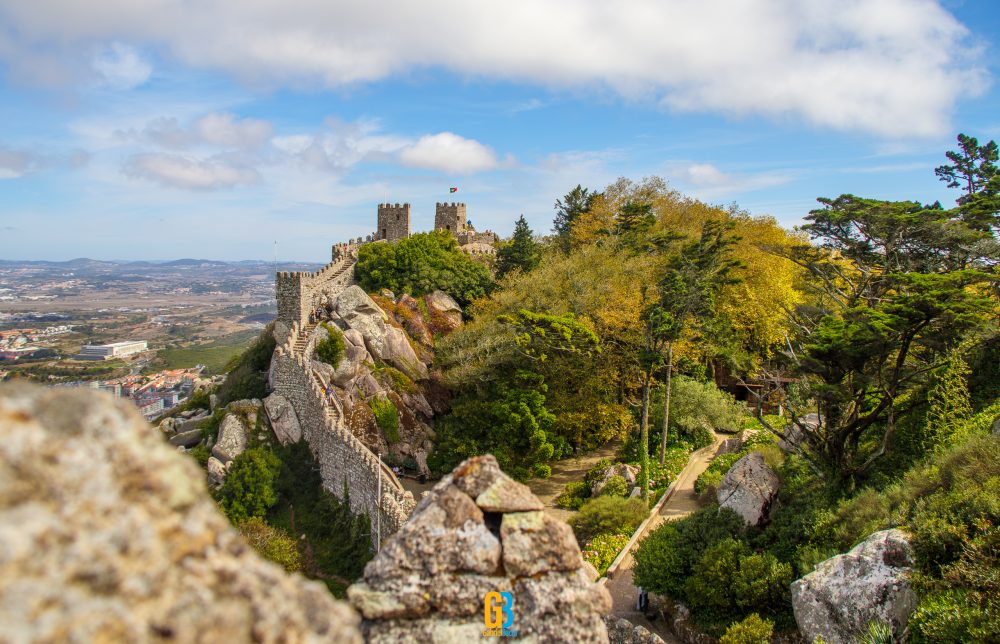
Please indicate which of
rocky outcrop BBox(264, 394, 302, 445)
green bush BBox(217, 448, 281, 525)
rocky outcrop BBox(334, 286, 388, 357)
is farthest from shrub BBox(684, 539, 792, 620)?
rocky outcrop BBox(334, 286, 388, 357)

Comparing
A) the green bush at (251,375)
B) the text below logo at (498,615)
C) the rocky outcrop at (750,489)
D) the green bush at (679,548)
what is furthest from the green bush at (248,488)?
the text below logo at (498,615)

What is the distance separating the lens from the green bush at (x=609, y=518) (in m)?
18.6

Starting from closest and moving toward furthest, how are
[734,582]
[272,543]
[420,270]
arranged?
[734,582] < [272,543] < [420,270]

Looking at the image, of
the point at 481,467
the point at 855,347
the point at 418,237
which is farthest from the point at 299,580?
the point at 418,237

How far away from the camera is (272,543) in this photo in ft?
56.7

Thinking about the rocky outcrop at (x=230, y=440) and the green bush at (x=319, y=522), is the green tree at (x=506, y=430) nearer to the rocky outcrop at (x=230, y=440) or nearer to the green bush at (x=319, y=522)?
the green bush at (x=319, y=522)

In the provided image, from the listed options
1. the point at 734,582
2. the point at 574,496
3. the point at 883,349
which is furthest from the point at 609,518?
the point at 883,349

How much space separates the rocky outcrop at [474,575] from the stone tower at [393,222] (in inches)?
1545

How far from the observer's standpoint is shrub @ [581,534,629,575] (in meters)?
16.9

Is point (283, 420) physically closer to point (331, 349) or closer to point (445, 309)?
point (331, 349)

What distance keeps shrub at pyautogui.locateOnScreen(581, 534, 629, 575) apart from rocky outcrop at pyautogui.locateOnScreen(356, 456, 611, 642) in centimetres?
1303

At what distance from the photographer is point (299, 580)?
9.23ft

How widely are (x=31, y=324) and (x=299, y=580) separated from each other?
105 meters

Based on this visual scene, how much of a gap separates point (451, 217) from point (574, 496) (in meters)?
33.6
